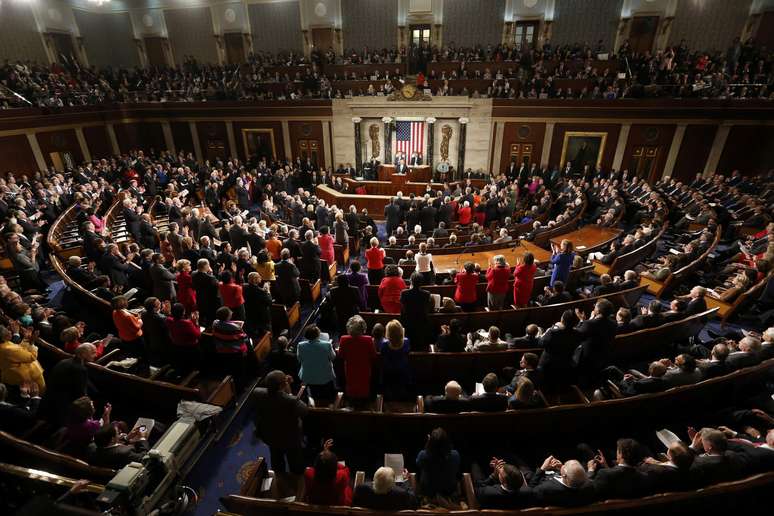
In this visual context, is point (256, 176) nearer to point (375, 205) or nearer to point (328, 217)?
point (375, 205)

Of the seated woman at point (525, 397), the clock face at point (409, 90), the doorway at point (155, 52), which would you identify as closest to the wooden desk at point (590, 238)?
the seated woman at point (525, 397)

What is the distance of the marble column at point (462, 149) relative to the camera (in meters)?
15.8

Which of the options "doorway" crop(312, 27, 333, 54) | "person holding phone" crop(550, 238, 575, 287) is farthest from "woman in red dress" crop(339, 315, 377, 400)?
"doorway" crop(312, 27, 333, 54)

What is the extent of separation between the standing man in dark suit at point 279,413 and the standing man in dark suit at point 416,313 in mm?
1815

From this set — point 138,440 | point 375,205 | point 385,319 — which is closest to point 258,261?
point 385,319

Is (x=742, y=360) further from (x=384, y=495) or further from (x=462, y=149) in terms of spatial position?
(x=462, y=149)

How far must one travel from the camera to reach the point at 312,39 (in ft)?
64.6

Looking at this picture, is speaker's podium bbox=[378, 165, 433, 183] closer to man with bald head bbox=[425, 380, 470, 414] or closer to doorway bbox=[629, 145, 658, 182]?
doorway bbox=[629, 145, 658, 182]

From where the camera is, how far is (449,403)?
340 cm

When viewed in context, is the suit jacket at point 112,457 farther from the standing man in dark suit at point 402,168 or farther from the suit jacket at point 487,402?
the standing man in dark suit at point 402,168

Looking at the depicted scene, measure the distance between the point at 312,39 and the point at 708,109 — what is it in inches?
690

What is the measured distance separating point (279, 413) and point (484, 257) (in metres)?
5.77

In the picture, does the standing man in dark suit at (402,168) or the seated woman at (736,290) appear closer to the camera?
the seated woman at (736,290)

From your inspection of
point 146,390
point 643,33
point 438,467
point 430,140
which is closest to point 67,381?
point 146,390
